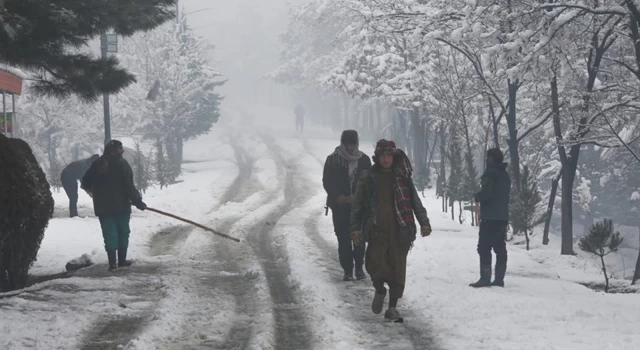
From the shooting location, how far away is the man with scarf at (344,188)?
1012 cm

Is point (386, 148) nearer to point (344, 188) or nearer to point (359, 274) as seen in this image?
point (344, 188)

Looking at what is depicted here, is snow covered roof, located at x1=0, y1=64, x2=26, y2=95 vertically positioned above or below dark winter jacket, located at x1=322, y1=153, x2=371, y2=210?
above

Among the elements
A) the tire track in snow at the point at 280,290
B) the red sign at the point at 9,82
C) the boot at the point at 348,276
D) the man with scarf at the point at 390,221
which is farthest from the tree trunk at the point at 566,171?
the red sign at the point at 9,82

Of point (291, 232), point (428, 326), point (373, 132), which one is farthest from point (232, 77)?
point (428, 326)

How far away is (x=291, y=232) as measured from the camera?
16.2m

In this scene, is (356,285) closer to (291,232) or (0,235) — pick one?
(0,235)

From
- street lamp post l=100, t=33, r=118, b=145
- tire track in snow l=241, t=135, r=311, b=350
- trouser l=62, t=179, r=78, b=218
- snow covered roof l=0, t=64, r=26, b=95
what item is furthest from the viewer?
street lamp post l=100, t=33, r=118, b=145

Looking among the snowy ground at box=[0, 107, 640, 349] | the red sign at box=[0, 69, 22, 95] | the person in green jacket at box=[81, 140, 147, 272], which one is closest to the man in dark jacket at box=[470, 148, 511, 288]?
the snowy ground at box=[0, 107, 640, 349]

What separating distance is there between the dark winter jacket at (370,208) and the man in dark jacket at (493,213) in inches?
97.5

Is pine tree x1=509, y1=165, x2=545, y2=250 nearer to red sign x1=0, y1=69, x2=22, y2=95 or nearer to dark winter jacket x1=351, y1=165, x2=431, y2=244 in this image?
dark winter jacket x1=351, y1=165, x2=431, y2=244

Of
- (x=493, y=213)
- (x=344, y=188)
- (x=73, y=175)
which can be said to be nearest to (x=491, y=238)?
(x=493, y=213)

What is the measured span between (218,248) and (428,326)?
22.7 ft

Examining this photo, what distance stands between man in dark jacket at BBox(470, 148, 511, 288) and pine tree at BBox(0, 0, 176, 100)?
490cm

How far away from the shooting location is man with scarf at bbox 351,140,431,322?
25.2 feet
